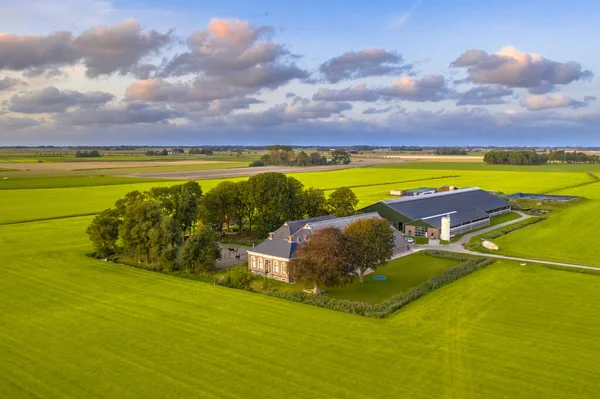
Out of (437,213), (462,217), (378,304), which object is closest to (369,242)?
(378,304)

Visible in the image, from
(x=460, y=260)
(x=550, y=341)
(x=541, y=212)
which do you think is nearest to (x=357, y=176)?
(x=541, y=212)

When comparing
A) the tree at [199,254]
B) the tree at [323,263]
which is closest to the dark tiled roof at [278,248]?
the tree at [199,254]

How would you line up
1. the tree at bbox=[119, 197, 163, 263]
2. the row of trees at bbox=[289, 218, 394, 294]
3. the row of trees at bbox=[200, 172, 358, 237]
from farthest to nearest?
the row of trees at bbox=[200, 172, 358, 237] < the tree at bbox=[119, 197, 163, 263] < the row of trees at bbox=[289, 218, 394, 294]

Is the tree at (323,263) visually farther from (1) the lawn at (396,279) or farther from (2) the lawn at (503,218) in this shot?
(2) the lawn at (503,218)

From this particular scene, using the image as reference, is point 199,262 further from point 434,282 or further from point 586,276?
point 586,276

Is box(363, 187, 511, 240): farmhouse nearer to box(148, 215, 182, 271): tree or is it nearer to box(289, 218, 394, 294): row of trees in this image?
box(289, 218, 394, 294): row of trees

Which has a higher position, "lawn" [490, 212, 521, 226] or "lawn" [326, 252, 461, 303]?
"lawn" [490, 212, 521, 226]

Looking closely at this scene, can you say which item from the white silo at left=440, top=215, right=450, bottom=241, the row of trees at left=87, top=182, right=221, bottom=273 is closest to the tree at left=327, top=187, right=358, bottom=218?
the white silo at left=440, top=215, right=450, bottom=241
